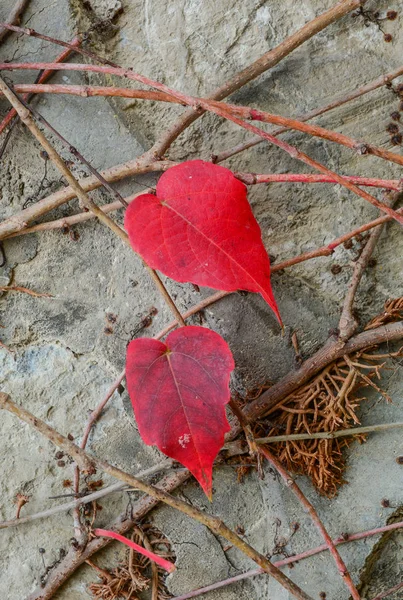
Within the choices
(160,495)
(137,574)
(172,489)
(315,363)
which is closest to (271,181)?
(315,363)

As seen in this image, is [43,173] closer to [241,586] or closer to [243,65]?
[243,65]

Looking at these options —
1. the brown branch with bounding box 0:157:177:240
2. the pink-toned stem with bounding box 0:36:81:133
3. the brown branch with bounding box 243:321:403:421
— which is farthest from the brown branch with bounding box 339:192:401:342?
the pink-toned stem with bounding box 0:36:81:133

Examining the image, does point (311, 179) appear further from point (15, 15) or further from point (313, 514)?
point (15, 15)

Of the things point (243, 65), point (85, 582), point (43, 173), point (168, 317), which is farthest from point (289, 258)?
point (85, 582)

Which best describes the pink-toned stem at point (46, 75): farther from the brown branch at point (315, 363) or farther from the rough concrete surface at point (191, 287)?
the brown branch at point (315, 363)

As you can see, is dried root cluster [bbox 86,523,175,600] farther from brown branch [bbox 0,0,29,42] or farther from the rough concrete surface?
brown branch [bbox 0,0,29,42]

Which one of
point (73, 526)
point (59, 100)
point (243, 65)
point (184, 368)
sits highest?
point (59, 100)
